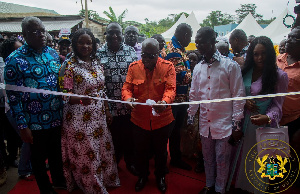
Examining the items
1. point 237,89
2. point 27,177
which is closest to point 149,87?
point 237,89

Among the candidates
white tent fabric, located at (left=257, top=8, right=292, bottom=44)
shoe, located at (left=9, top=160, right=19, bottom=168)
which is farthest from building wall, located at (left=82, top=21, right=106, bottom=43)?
shoe, located at (left=9, top=160, right=19, bottom=168)

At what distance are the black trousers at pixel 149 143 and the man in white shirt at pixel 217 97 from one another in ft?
1.63

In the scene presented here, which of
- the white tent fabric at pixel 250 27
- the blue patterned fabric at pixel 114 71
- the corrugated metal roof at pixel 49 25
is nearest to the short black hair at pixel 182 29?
the blue patterned fabric at pixel 114 71

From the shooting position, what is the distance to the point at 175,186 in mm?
2770

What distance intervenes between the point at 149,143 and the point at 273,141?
137cm

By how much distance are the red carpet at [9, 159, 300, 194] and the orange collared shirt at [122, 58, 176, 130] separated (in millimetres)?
922

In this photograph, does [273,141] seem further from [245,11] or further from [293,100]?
[245,11]

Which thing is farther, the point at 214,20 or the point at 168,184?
the point at 214,20

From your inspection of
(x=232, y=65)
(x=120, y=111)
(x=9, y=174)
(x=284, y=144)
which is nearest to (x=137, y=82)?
(x=120, y=111)

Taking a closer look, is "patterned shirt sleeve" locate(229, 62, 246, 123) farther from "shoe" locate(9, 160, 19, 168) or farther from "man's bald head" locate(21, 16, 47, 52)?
"shoe" locate(9, 160, 19, 168)

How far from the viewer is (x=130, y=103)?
2.24m

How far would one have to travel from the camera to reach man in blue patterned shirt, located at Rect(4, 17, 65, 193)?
211 centimetres

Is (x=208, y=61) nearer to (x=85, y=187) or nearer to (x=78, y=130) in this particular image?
(x=78, y=130)

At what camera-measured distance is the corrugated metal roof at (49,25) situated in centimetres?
1490
